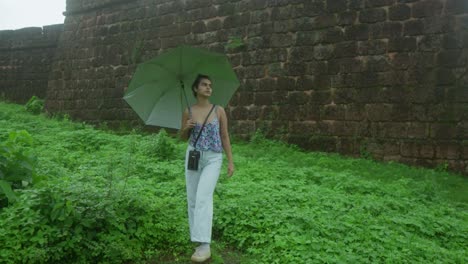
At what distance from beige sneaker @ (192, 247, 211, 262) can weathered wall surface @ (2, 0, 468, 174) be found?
18.8ft

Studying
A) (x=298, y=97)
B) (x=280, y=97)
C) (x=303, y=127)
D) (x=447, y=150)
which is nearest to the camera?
(x=447, y=150)

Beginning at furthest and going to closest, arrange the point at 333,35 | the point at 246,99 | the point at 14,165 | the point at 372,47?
the point at 246,99, the point at 333,35, the point at 372,47, the point at 14,165

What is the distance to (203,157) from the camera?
159 inches

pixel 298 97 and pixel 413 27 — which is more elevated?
pixel 413 27

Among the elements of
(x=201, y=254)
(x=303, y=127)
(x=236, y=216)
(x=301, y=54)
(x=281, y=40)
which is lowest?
(x=201, y=254)

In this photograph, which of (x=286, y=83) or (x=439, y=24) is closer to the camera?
(x=439, y=24)

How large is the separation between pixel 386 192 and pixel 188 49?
11.9 ft

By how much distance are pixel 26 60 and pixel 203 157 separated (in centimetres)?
1483

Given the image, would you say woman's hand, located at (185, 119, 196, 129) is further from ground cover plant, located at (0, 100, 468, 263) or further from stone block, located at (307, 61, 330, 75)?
stone block, located at (307, 61, 330, 75)

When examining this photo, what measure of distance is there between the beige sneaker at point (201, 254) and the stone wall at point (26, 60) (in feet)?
45.0

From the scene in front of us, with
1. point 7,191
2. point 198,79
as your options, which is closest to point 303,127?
point 198,79

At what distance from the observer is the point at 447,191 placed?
22.5 feet

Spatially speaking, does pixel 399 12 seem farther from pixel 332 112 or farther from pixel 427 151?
pixel 427 151

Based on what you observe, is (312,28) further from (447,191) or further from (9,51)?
(9,51)
